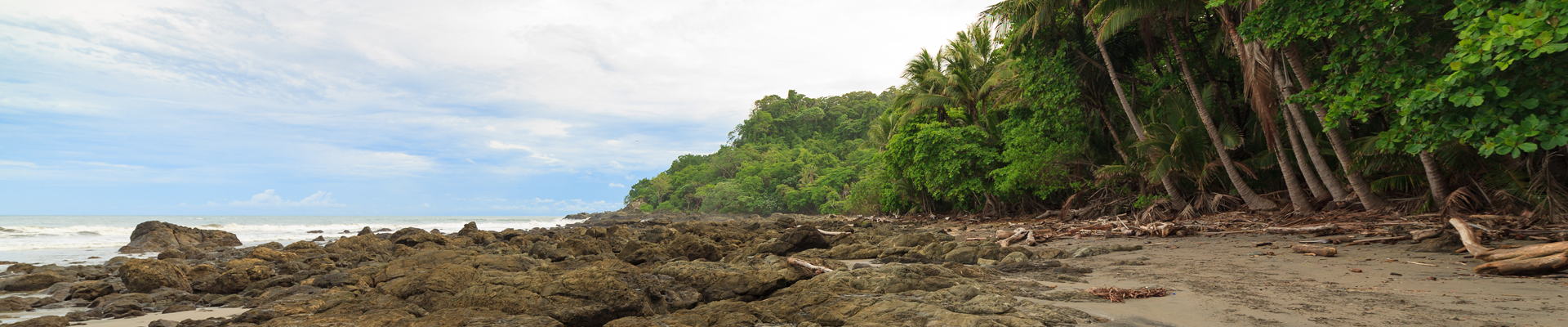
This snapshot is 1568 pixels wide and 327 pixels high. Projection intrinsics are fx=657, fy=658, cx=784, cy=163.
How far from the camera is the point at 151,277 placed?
7367 mm

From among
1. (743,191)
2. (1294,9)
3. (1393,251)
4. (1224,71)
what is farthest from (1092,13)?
(743,191)

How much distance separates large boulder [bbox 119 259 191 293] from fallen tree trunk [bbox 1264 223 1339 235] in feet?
46.3

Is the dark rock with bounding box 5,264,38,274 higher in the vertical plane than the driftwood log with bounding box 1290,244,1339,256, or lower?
higher

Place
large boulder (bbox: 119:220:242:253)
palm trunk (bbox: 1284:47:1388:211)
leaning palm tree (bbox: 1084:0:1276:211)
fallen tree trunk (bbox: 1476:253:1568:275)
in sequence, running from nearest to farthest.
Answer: fallen tree trunk (bbox: 1476:253:1568:275)
palm trunk (bbox: 1284:47:1388:211)
leaning palm tree (bbox: 1084:0:1276:211)
large boulder (bbox: 119:220:242:253)

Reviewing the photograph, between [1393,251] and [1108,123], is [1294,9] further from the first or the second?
[1108,123]

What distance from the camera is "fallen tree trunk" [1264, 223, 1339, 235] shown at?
883cm

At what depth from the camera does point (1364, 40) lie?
725cm

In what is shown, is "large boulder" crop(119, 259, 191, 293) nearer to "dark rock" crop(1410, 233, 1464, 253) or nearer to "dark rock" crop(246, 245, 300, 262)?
"dark rock" crop(246, 245, 300, 262)

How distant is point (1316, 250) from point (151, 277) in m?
12.8

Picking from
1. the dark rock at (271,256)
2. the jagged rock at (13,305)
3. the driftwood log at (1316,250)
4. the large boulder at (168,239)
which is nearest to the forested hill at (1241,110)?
the driftwood log at (1316,250)

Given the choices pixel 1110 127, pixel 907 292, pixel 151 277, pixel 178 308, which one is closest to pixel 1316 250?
pixel 907 292

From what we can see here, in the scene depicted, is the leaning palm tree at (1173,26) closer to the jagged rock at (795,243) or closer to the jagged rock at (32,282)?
the jagged rock at (795,243)

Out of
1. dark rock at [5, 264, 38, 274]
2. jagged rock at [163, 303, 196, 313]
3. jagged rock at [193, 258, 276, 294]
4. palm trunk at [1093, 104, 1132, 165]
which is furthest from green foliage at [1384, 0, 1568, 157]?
dark rock at [5, 264, 38, 274]

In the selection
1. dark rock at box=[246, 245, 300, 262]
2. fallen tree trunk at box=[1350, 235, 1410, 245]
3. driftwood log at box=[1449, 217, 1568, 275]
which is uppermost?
dark rock at box=[246, 245, 300, 262]
